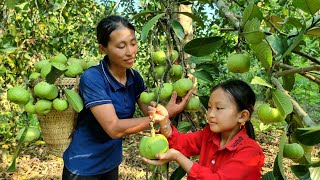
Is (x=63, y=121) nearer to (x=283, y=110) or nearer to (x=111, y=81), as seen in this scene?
(x=111, y=81)

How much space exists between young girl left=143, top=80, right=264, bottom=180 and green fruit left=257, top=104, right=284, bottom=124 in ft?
0.82

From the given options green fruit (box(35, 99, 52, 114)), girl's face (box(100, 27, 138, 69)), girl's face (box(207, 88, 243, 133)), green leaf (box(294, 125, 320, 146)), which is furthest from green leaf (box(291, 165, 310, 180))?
green fruit (box(35, 99, 52, 114))

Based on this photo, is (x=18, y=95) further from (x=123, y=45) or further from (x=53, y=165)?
(x=53, y=165)

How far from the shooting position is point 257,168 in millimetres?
1204

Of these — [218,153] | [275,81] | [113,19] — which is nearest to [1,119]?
[113,19]

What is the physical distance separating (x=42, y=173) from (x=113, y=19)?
252 cm

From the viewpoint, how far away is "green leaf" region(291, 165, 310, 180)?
76cm

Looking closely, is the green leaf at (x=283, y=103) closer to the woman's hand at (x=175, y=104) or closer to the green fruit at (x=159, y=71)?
the woman's hand at (x=175, y=104)

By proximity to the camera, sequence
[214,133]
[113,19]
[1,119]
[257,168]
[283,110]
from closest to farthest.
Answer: [283,110] < [257,168] < [214,133] < [113,19] < [1,119]

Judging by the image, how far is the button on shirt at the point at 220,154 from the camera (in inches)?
44.4

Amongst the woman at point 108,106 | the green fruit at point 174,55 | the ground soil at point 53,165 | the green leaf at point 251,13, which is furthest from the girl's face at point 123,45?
the ground soil at point 53,165

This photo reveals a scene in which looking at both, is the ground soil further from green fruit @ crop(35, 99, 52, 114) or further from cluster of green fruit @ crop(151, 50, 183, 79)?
cluster of green fruit @ crop(151, 50, 183, 79)

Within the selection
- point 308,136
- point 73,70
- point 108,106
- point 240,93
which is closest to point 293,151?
point 308,136

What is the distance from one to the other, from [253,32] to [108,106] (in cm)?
71
